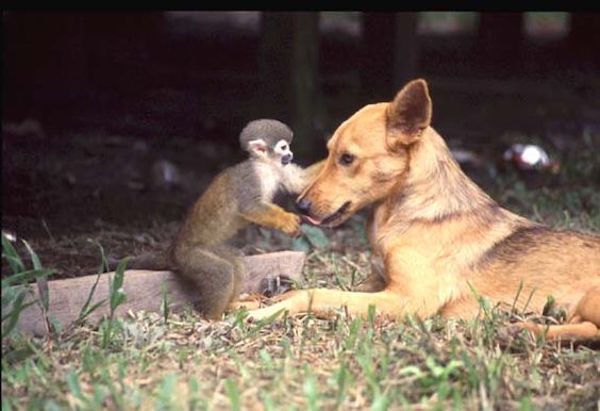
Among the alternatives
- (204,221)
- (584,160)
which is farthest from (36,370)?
(584,160)

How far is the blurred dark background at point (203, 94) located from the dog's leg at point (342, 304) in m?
2.52

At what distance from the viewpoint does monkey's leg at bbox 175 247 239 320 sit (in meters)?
6.56

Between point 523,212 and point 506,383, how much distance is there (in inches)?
185

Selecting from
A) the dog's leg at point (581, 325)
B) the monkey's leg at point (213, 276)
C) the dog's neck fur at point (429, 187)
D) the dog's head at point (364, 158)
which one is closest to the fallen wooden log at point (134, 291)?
the monkey's leg at point (213, 276)

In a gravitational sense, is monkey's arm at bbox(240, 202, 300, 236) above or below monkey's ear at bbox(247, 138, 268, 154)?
below

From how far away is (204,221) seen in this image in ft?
21.6

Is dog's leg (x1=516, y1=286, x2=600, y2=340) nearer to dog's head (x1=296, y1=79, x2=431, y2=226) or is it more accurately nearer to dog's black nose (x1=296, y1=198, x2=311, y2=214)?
dog's head (x1=296, y1=79, x2=431, y2=226)

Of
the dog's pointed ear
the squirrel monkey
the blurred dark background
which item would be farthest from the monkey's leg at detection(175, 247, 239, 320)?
the blurred dark background

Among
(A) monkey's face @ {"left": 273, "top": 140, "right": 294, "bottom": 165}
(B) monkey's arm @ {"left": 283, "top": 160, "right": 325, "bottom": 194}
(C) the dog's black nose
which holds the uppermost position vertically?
(A) monkey's face @ {"left": 273, "top": 140, "right": 294, "bottom": 165}

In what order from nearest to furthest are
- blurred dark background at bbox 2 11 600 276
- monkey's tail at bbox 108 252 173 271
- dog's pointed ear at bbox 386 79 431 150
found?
dog's pointed ear at bbox 386 79 431 150
monkey's tail at bbox 108 252 173 271
blurred dark background at bbox 2 11 600 276

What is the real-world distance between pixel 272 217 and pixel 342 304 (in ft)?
2.22

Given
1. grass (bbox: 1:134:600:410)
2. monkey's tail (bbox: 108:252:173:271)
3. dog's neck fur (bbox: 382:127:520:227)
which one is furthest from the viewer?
monkey's tail (bbox: 108:252:173:271)

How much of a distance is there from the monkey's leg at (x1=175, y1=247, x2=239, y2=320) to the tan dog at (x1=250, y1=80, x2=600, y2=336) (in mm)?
205

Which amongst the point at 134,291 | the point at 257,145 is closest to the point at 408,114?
the point at 257,145
